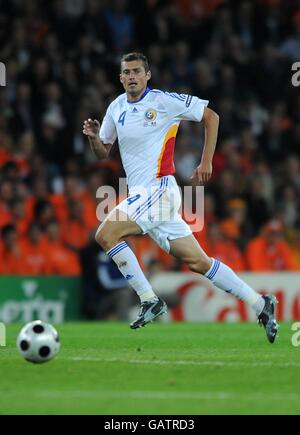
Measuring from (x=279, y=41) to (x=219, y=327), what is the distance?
855cm

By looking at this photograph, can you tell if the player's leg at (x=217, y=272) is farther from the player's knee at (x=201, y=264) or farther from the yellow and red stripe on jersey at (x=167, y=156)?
the yellow and red stripe on jersey at (x=167, y=156)

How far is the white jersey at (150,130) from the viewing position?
32.0 ft

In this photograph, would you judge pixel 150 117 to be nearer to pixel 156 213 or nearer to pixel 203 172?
pixel 203 172

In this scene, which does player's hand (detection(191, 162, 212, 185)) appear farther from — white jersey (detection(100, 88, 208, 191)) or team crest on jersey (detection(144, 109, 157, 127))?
team crest on jersey (detection(144, 109, 157, 127))

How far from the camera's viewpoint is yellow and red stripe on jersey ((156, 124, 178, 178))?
9.77 meters

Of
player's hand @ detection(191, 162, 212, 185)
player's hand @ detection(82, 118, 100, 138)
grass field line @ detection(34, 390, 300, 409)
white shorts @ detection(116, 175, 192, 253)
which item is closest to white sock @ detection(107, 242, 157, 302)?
white shorts @ detection(116, 175, 192, 253)

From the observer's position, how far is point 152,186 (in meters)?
9.73

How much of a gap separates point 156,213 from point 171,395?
3.00 m

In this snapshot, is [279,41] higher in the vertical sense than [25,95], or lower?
higher
